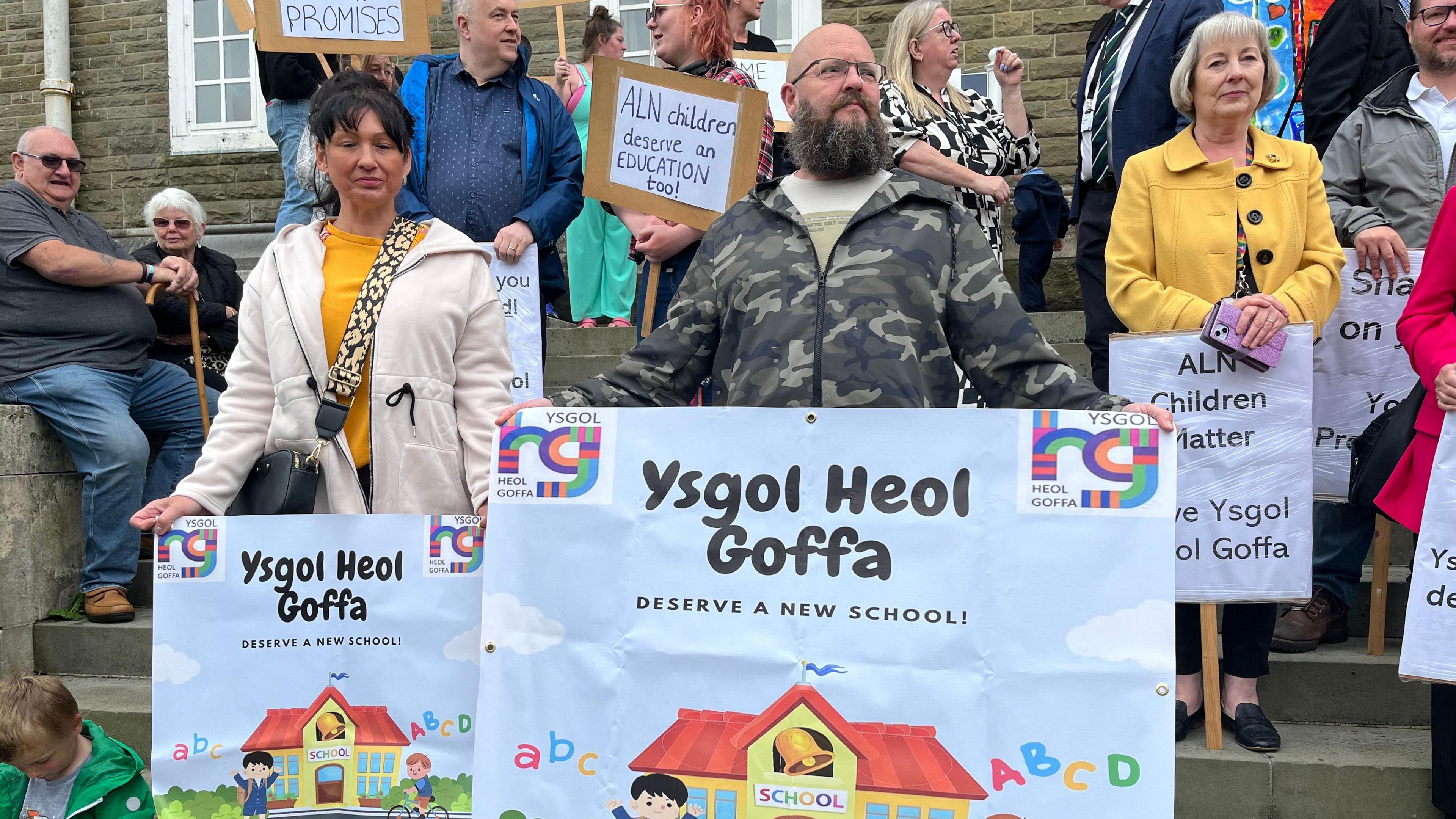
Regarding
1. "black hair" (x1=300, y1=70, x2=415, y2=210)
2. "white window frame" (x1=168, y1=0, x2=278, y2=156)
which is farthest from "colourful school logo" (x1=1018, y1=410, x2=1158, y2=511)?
"white window frame" (x1=168, y1=0, x2=278, y2=156)

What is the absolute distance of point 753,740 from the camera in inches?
99.3

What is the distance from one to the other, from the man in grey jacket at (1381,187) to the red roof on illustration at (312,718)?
114 inches

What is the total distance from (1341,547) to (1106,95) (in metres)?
1.86

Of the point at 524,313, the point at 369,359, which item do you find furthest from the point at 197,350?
the point at 369,359

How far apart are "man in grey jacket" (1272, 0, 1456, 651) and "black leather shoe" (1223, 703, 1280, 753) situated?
517 mm

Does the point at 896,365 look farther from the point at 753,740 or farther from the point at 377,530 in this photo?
the point at 377,530

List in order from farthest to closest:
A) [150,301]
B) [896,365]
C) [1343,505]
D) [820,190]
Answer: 1. [150,301]
2. [1343,505]
3. [820,190]
4. [896,365]

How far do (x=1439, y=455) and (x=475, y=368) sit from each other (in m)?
2.48

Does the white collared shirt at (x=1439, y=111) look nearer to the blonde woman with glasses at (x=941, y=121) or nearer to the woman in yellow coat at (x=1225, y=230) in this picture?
the woman in yellow coat at (x=1225, y=230)

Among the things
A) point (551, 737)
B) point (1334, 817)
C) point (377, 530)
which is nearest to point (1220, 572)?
point (1334, 817)

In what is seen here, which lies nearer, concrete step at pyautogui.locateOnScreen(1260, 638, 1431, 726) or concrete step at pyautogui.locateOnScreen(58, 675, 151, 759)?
concrete step at pyautogui.locateOnScreen(1260, 638, 1431, 726)

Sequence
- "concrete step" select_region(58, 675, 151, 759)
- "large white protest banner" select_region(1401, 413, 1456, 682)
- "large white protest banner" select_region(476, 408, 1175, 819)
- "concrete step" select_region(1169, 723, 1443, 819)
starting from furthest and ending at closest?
"concrete step" select_region(58, 675, 151, 759)
"concrete step" select_region(1169, 723, 1443, 819)
"large white protest banner" select_region(1401, 413, 1456, 682)
"large white protest banner" select_region(476, 408, 1175, 819)

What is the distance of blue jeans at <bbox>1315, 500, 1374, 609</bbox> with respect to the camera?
4332mm

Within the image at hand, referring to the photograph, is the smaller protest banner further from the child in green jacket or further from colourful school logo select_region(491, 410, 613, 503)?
the child in green jacket
